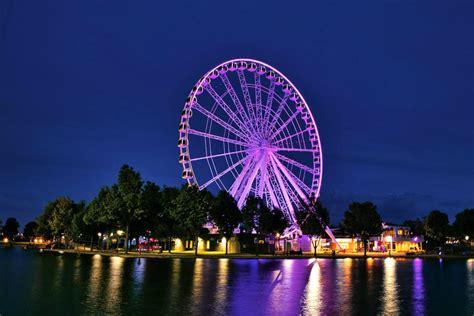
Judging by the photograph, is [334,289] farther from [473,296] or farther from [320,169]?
[320,169]

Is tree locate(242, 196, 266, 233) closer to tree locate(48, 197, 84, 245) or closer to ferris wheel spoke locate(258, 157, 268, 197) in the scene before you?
ferris wheel spoke locate(258, 157, 268, 197)

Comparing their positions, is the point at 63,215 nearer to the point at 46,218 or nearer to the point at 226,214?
the point at 46,218

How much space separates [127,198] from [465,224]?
295 feet

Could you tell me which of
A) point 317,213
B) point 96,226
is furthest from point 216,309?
point 96,226

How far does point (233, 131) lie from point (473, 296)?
4766cm

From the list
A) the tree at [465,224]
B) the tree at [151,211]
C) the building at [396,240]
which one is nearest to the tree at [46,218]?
the tree at [151,211]

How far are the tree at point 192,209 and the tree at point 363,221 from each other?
112 ft

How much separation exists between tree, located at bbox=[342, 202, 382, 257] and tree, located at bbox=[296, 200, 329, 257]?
1085 centimetres

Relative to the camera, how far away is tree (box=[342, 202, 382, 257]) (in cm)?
10188

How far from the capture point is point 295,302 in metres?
24.7

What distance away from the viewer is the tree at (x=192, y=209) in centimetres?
8525

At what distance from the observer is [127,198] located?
84688 millimetres

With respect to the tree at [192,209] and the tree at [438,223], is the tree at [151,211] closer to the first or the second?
the tree at [192,209]

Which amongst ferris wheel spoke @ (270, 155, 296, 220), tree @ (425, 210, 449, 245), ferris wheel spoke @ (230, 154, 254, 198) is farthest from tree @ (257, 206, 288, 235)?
tree @ (425, 210, 449, 245)
